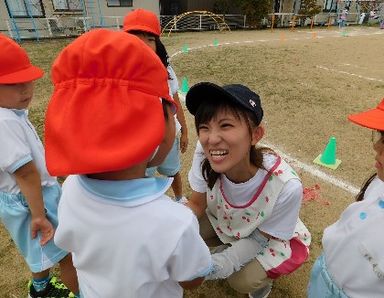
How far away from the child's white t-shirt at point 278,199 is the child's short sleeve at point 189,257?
84 centimetres

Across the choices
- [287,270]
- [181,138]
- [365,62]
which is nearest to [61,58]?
[287,270]

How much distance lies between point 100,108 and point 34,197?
1.21m

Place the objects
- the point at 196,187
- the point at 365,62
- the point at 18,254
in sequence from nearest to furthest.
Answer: the point at 196,187, the point at 18,254, the point at 365,62

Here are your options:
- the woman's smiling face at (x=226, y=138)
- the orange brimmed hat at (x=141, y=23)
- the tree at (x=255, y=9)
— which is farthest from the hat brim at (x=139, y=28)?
the tree at (x=255, y=9)

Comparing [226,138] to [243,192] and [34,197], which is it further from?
[34,197]

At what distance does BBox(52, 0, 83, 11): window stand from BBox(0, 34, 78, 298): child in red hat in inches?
636

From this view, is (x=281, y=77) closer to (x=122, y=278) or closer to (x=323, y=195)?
(x=323, y=195)

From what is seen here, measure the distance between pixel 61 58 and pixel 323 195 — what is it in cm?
309

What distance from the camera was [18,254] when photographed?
9.02ft

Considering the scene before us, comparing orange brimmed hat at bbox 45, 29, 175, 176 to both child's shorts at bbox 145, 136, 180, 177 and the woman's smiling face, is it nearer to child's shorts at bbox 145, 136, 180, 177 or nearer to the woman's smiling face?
the woman's smiling face

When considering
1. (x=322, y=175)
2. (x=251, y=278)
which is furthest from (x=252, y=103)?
(x=322, y=175)

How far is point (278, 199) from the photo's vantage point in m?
1.90

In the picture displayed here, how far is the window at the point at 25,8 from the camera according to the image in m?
14.5

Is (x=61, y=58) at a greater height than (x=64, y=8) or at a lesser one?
greater
